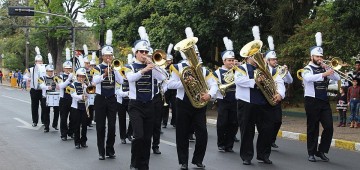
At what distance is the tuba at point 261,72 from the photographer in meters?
9.66

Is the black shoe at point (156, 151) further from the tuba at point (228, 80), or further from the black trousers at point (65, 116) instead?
the black trousers at point (65, 116)

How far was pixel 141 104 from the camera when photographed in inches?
344

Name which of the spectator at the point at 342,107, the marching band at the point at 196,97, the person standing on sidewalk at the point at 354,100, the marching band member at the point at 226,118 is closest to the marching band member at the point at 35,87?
the marching band at the point at 196,97

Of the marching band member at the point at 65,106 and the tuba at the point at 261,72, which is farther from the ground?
the tuba at the point at 261,72

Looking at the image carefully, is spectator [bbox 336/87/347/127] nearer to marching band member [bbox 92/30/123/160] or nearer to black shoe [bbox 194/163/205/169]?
black shoe [bbox 194/163/205/169]

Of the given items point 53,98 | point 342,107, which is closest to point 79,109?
point 53,98

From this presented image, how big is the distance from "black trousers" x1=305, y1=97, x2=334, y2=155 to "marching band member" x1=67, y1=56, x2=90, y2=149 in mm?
4837

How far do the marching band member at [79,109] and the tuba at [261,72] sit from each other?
4212 millimetres

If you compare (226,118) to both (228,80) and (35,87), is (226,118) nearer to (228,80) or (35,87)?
(228,80)

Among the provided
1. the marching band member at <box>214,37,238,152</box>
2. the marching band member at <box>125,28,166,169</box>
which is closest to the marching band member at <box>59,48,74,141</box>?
the marching band member at <box>214,37,238,152</box>

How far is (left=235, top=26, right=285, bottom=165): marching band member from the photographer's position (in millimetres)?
9828

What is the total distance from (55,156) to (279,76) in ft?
15.3

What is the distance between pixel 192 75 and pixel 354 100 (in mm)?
7621

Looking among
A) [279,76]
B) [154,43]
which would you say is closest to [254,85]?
[279,76]
